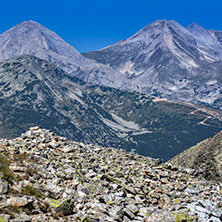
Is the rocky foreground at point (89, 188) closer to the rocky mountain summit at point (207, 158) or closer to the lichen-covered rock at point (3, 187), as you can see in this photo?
the lichen-covered rock at point (3, 187)

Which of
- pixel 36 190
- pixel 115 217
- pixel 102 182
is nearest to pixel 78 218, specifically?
pixel 115 217

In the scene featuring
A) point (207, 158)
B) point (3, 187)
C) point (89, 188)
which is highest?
point (207, 158)

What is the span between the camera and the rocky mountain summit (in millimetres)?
40156

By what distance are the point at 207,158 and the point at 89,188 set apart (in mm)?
23897

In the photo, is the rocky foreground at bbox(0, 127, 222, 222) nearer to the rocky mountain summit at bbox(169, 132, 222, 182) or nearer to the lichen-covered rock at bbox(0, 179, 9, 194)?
the lichen-covered rock at bbox(0, 179, 9, 194)

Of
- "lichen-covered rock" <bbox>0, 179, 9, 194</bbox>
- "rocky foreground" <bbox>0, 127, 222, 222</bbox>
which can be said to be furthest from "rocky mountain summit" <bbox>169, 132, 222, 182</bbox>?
"lichen-covered rock" <bbox>0, 179, 9, 194</bbox>

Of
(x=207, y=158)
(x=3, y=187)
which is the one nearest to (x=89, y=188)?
(x=3, y=187)

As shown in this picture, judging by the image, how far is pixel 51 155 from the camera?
33438mm

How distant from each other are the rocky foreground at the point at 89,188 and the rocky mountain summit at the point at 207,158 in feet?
13.5

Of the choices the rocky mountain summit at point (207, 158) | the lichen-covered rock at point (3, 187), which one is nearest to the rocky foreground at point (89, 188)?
the lichen-covered rock at point (3, 187)

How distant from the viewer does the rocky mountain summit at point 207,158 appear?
4016 cm

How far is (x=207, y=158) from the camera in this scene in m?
44.5

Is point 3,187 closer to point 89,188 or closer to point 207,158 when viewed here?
point 89,188

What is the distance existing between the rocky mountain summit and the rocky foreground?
13.5 ft
